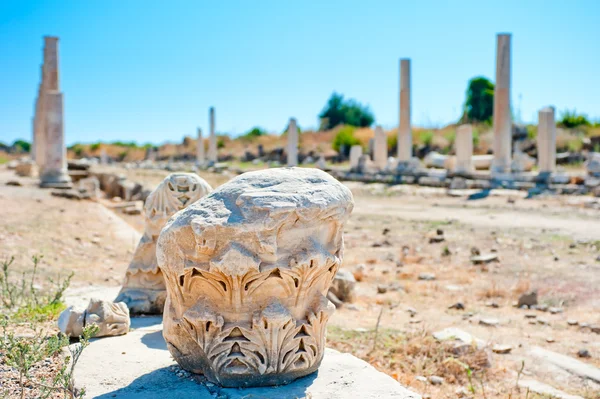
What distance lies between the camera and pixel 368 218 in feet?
44.3

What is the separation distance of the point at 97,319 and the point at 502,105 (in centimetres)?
1807

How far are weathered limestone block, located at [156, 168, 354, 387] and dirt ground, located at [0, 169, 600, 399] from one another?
1.58 m

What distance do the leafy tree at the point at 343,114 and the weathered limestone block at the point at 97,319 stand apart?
47.9 m

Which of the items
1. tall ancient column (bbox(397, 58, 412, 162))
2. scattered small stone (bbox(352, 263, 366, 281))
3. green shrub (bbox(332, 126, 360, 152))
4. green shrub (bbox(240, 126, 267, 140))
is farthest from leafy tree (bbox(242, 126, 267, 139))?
scattered small stone (bbox(352, 263, 366, 281))

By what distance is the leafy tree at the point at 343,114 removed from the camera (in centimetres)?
5172

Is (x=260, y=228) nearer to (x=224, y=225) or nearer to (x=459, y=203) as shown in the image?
(x=224, y=225)

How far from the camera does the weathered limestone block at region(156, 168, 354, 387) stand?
10.1 ft

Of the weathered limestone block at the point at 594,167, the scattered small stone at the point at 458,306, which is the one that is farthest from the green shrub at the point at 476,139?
the scattered small stone at the point at 458,306

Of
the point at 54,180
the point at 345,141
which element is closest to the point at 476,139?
the point at 345,141

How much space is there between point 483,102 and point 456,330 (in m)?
38.8

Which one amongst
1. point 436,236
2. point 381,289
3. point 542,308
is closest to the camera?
point 542,308

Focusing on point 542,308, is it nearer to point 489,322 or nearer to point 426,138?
point 489,322

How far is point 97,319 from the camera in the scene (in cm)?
412

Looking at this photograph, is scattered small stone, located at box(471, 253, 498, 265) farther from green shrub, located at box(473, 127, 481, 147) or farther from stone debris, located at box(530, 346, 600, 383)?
green shrub, located at box(473, 127, 481, 147)
